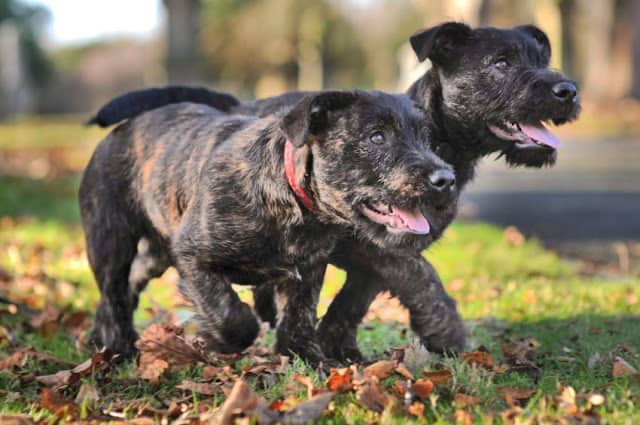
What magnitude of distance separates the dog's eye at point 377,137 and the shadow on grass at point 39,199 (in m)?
8.88

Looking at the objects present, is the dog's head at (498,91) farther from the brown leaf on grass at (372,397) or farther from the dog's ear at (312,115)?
the brown leaf on grass at (372,397)

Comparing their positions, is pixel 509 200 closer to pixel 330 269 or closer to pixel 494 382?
pixel 330 269

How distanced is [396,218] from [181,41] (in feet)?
Result: 61.4

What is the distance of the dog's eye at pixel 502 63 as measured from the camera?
5.61 m

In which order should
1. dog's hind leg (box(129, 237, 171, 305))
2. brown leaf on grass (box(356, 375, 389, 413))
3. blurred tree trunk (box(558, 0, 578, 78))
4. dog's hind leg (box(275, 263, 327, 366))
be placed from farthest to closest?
1. blurred tree trunk (box(558, 0, 578, 78))
2. dog's hind leg (box(129, 237, 171, 305))
3. dog's hind leg (box(275, 263, 327, 366))
4. brown leaf on grass (box(356, 375, 389, 413))

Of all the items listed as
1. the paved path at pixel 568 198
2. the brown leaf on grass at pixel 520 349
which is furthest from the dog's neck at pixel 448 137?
the paved path at pixel 568 198

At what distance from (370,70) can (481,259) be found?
222ft

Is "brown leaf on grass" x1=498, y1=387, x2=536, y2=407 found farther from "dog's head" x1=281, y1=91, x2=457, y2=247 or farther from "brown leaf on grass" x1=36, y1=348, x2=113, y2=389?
"brown leaf on grass" x1=36, y1=348, x2=113, y2=389

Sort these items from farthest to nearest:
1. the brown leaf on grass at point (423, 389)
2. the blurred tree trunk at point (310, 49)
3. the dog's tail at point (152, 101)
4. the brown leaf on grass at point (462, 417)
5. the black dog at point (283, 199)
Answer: the blurred tree trunk at point (310, 49), the dog's tail at point (152, 101), the black dog at point (283, 199), the brown leaf on grass at point (423, 389), the brown leaf on grass at point (462, 417)

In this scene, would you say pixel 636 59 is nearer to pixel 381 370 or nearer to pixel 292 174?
pixel 292 174

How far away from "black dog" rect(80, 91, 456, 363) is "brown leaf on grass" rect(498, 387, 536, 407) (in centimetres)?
89

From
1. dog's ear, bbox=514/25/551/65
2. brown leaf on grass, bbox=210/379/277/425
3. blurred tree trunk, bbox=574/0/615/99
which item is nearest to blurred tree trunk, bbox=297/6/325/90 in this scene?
blurred tree trunk, bbox=574/0/615/99

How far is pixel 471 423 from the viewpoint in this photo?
391cm

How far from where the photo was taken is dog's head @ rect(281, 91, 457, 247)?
4543 mm
